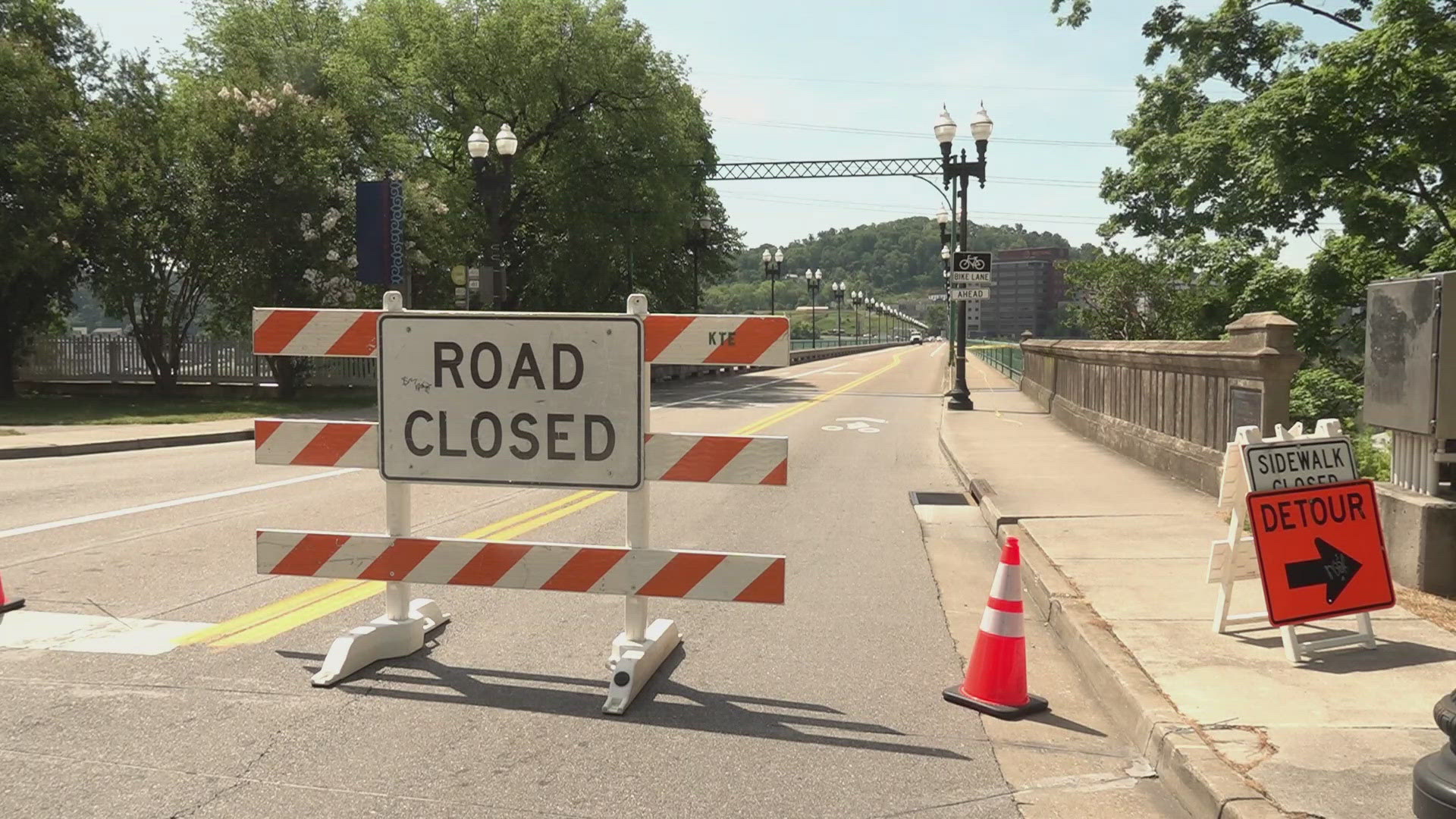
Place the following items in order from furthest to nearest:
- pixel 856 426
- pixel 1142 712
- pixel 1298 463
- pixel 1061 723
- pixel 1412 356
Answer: pixel 856 426, pixel 1412 356, pixel 1298 463, pixel 1061 723, pixel 1142 712

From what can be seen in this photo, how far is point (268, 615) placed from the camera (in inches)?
255

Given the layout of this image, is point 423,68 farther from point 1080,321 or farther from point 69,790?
point 69,790

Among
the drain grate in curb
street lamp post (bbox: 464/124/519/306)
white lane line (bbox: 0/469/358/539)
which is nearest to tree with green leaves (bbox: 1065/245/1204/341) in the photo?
street lamp post (bbox: 464/124/519/306)

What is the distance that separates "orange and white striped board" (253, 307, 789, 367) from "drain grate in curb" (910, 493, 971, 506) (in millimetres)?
6863

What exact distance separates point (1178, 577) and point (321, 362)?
27.1 meters

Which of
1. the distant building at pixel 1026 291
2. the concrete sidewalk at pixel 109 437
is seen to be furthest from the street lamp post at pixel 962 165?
the distant building at pixel 1026 291

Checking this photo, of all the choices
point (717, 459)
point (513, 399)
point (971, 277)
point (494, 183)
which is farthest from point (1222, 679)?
point (494, 183)

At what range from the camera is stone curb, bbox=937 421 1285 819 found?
386 cm

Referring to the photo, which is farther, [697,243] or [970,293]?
[697,243]

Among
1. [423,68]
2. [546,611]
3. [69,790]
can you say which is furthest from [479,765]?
[423,68]

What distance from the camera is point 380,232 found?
74.9 feet

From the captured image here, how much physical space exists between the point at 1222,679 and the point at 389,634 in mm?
4003

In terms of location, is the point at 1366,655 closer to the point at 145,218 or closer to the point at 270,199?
the point at 270,199

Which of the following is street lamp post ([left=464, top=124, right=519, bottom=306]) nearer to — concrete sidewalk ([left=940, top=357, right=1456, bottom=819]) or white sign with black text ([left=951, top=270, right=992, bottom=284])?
white sign with black text ([left=951, top=270, right=992, bottom=284])
